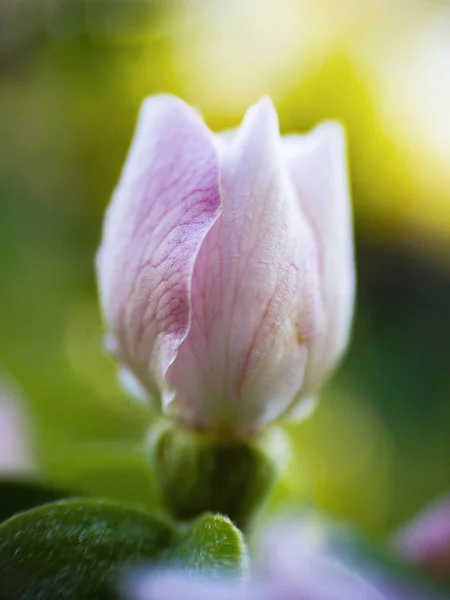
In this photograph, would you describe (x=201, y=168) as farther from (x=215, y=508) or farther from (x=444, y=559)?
(x=444, y=559)

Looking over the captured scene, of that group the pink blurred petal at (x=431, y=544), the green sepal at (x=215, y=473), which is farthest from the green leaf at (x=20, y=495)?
the pink blurred petal at (x=431, y=544)

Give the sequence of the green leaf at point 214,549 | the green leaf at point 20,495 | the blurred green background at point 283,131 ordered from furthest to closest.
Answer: the blurred green background at point 283,131, the green leaf at point 20,495, the green leaf at point 214,549

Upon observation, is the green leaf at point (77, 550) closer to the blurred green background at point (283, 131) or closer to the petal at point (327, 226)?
the petal at point (327, 226)

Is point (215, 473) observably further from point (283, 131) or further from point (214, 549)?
point (283, 131)

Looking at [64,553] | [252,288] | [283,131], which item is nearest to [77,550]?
[64,553]

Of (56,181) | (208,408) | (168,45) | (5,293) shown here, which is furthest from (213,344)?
(168,45)

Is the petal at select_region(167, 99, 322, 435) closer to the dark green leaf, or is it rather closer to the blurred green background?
the dark green leaf
